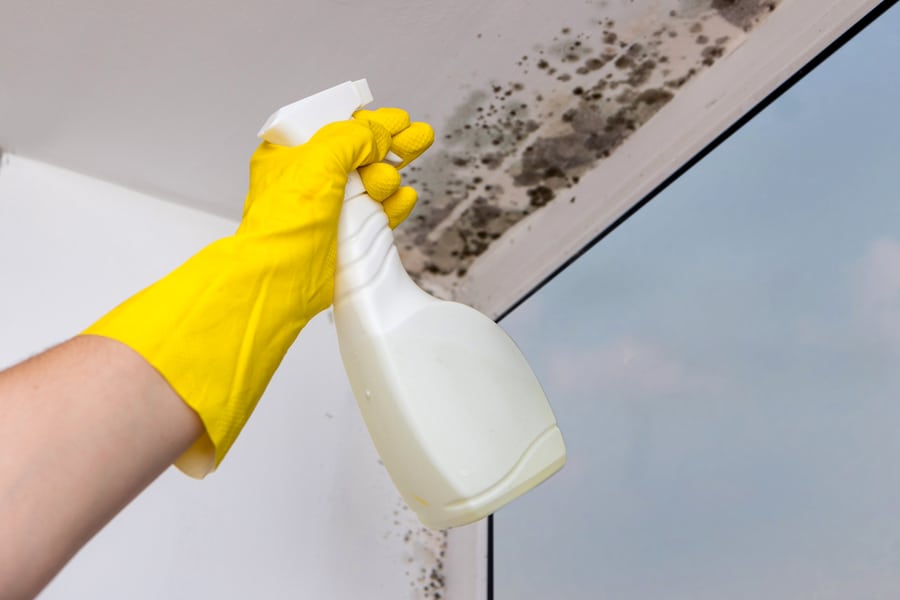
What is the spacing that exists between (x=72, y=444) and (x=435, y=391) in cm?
39

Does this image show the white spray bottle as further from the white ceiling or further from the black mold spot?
the black mold spot

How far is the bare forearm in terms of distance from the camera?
0.52 metres

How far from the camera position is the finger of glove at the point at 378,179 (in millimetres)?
984

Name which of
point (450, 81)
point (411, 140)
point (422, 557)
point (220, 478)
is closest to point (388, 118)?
point (411, 140)

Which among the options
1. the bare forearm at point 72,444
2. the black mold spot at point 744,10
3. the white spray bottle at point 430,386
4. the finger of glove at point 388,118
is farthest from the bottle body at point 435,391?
the black mold spot at point 744,10

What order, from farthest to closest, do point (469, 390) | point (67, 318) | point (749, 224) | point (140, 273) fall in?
point (140, 273) → point (67, 318) → point (749, 224) → point (469, 390)

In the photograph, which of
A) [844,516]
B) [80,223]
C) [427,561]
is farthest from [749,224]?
[80,223]

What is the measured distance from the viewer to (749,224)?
1.13 m

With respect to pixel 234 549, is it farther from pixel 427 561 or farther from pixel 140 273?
pixel 140 273

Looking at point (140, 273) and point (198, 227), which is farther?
point (198, 227)

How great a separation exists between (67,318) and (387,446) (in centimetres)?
86

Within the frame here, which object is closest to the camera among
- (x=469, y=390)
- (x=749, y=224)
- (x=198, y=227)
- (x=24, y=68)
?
(x=469, y=390)

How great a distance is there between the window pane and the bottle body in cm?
31

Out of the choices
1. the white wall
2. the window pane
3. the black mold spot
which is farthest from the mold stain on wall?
the white wall
